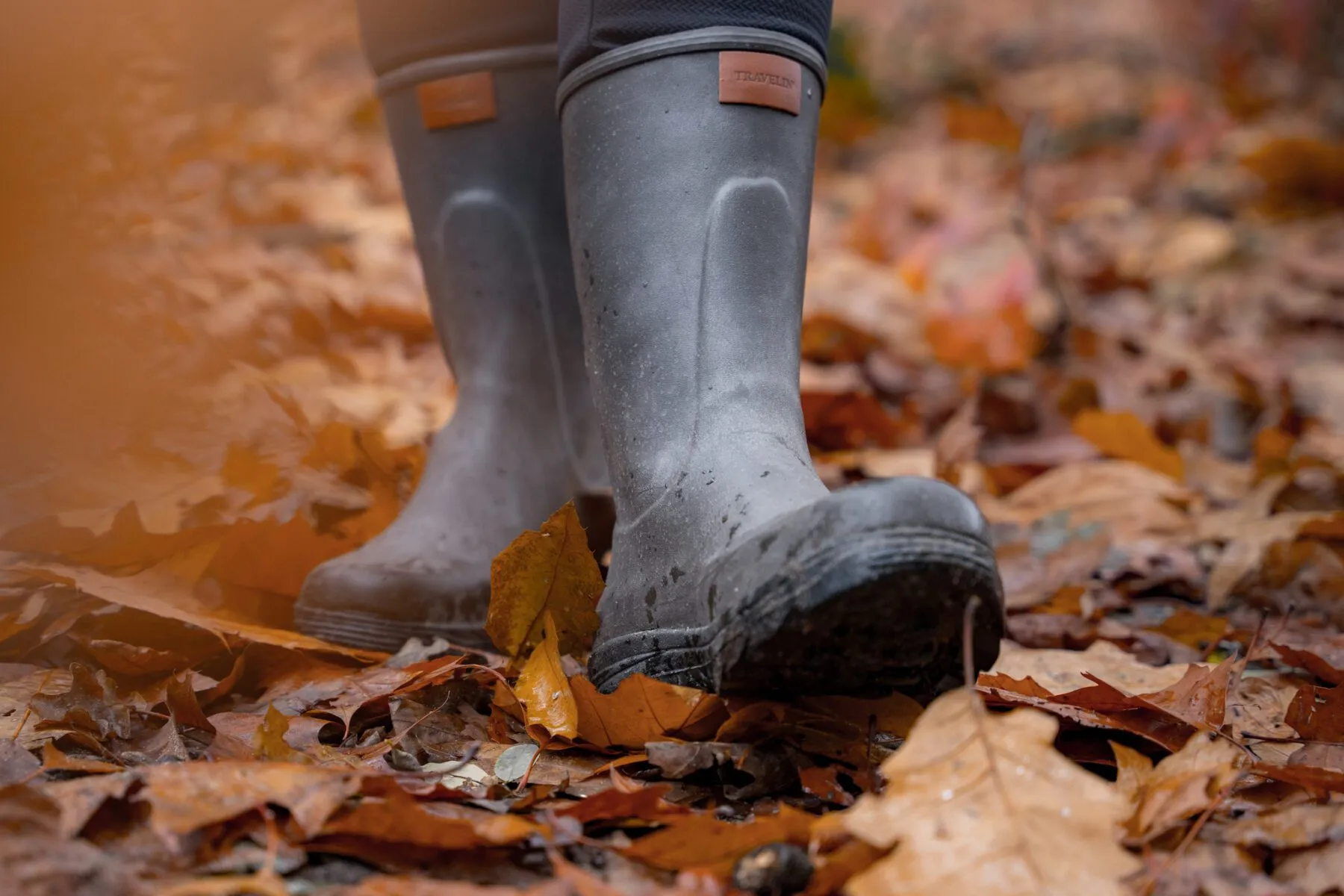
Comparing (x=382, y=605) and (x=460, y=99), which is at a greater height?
(x=460, y=99)

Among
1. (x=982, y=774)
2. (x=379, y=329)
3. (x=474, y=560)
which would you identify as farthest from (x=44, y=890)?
(x=379, y=329)

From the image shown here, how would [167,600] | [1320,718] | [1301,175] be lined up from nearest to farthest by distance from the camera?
[1320,718]
[167,600]
[1301,175]

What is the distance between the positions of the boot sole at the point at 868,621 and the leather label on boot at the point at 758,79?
1.38ft

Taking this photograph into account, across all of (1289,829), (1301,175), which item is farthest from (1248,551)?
(1301,175)

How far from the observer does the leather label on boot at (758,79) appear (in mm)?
907

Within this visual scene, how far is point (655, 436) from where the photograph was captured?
2.98 feet

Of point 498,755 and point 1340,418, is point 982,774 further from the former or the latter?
point 1340,418

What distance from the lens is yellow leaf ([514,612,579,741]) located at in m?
0.79

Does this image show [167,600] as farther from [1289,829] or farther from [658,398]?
[1289,829]

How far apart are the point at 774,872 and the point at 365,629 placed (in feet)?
1.87

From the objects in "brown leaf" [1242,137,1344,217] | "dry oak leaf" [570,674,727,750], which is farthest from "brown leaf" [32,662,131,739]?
"brown leaf" [1242,137,1344,217]

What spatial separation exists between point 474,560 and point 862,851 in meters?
0.59

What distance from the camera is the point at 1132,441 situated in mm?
1807

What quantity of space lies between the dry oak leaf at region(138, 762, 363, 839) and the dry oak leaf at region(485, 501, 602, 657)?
9.9 inches
